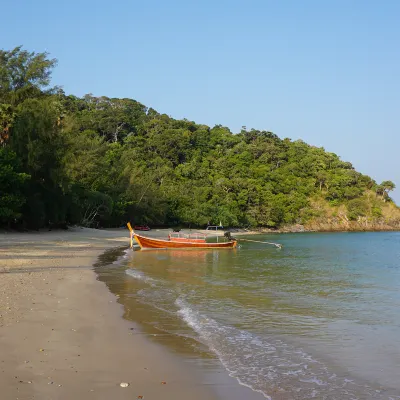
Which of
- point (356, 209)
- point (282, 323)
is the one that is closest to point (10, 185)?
point (282, 323)

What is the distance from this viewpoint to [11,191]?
30.8m

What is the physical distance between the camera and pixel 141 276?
55.7 ft

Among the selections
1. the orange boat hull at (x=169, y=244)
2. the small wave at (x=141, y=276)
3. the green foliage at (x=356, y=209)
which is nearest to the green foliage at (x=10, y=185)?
the orange boat hull at (x=169, y=244)

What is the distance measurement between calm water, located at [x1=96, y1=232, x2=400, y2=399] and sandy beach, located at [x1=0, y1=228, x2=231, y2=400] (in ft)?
2.52

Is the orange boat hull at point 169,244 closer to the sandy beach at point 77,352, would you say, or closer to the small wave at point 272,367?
the sandy beach at point 77,352

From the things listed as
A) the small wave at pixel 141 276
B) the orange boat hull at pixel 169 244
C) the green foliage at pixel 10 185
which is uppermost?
the green foliage at pixel 10 185

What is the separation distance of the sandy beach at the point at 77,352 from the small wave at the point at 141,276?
11.2ft

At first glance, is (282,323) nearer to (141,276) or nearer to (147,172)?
(141,276)

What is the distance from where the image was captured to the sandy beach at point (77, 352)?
5344mm

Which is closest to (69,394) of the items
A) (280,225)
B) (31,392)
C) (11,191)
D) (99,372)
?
(31,392)

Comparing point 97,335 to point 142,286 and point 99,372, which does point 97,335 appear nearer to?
point 99,372

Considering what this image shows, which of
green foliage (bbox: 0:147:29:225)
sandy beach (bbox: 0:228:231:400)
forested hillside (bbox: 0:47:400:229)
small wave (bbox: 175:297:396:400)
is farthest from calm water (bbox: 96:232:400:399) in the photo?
forested hillside (bbox: 0:47:400:229)

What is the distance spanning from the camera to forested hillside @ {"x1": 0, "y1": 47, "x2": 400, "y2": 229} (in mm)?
34125

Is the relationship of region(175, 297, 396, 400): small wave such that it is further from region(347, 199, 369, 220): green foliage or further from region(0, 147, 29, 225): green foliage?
region(347, 199, 369, 220): green foliage
